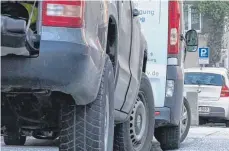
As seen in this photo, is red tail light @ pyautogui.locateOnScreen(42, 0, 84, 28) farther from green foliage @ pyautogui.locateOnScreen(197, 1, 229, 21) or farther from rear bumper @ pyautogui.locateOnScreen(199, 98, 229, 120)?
green foliage @ pyautogui.locateOnScreen(197, 1, 229, 21)

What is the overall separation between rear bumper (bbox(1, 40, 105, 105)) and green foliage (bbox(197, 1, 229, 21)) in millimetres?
29113

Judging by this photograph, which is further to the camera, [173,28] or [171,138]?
[171,138]

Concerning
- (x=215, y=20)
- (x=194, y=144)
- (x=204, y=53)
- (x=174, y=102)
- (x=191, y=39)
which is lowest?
(x=194, y=144)

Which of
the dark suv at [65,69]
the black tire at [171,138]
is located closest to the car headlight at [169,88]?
the black tire at [171,138]

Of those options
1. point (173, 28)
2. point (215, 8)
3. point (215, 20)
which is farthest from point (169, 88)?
point (215, 20)

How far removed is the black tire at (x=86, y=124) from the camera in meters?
4.13

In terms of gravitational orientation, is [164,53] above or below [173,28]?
below

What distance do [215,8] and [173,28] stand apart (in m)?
25.1

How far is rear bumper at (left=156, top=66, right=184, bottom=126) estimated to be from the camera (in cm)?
758

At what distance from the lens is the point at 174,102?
7.67 meters

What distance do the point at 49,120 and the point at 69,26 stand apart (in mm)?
1148

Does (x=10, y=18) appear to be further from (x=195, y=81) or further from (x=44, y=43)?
(x=195, y=81)

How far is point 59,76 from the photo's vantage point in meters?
3.73

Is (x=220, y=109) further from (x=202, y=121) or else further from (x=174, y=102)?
(x=174, y=102)
